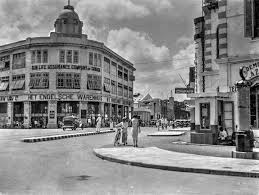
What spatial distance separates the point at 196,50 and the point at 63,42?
29328mm

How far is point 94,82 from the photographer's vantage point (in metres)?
54.8

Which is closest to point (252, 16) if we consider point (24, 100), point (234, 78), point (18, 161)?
point (234, 78)

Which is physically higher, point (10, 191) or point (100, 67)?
point (100, 67)

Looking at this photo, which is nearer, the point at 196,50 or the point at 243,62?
the point at 243,62

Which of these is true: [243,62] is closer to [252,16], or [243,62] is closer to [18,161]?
[252,16]

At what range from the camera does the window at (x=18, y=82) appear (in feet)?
176

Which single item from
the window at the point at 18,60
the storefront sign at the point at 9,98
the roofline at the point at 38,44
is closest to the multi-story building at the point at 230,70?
the roofline at the point at 38,44

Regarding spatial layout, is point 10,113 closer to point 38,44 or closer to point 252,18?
point 38,44

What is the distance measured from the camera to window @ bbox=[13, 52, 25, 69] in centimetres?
5497

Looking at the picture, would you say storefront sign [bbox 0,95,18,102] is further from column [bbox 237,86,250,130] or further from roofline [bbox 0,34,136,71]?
column [bbox 237,86,250,130]

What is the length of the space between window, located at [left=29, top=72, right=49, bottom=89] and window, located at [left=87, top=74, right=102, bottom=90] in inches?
246

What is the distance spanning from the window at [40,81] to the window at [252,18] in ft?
126

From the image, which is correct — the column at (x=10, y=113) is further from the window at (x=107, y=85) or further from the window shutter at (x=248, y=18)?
the window shutter at (x=248, y=18)

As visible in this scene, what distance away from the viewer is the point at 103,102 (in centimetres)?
5619
